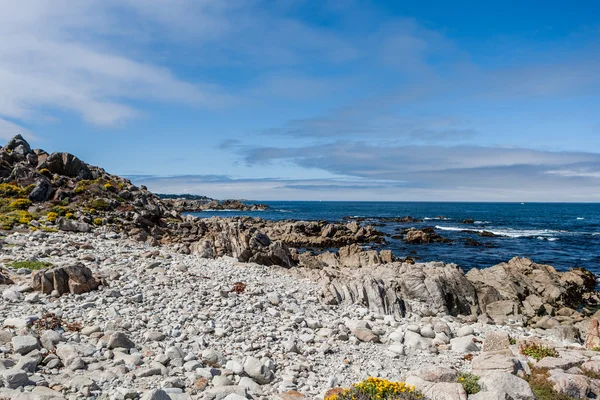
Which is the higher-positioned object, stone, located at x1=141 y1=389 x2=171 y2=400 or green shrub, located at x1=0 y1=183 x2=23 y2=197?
green shrub, located at x1=0 y1=183 x2=23 y2=197

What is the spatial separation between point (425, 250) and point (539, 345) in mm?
41724

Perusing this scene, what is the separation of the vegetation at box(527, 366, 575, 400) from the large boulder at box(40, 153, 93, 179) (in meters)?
49.1

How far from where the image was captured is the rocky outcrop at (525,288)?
75.2 feet

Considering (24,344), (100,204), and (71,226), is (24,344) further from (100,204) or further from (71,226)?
(100,204)

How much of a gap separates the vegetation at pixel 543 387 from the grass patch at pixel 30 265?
20076 mm

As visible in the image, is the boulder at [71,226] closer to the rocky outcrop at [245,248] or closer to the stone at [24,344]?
the rocky outcrop at [245,248]

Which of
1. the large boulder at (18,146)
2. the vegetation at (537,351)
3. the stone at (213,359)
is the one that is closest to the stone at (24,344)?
the stone at (213,359)

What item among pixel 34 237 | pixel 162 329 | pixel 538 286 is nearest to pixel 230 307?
pixel 162 329

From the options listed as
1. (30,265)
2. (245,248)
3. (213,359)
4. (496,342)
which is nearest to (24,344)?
(213,359)

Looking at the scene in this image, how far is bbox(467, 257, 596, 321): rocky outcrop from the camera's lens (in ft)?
75.2

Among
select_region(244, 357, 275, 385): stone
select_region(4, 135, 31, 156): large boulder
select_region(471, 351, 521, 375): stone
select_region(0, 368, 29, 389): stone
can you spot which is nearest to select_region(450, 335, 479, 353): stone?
select_region(471, 351, 521, 375): stone

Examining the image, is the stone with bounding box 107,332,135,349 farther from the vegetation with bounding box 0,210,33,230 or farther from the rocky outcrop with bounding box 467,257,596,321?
the vegetation with bounding box 0,210,33,230

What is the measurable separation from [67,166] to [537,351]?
4996 centimetres

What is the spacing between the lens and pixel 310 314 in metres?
16.5
